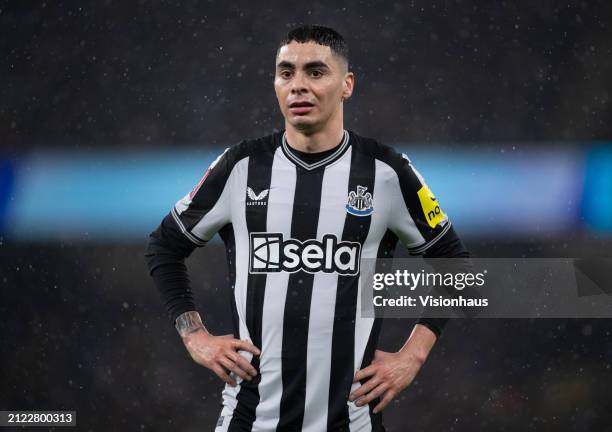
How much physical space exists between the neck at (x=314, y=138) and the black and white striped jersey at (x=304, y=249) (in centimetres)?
3

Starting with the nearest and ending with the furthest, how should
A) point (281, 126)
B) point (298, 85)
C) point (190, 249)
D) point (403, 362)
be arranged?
point (298, 85) → point (403, 362) → point (190, 249) → point (281, 126)

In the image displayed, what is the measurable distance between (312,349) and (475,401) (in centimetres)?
216

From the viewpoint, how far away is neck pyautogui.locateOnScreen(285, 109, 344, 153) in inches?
85.3

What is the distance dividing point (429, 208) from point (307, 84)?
1.67 feet

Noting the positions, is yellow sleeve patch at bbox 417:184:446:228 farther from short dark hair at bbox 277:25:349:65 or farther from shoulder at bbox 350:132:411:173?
short dark hair at bbox 277:25:349:65

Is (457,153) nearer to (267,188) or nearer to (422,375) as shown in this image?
(422,375)

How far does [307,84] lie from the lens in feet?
6.86

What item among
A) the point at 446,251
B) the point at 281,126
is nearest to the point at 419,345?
the point at 446,251

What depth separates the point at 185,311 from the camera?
2.27 m

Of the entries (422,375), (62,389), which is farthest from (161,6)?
(422,375)

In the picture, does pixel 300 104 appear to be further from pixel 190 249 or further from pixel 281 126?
pixel 281 126

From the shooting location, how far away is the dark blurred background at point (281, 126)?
392 centimetres

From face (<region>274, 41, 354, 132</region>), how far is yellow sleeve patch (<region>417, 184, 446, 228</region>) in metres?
0.35

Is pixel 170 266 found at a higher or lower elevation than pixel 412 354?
higher
